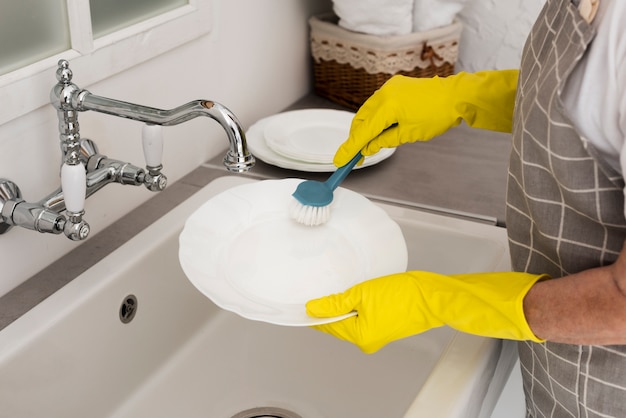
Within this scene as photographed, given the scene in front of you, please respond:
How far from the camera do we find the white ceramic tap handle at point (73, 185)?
85 cm

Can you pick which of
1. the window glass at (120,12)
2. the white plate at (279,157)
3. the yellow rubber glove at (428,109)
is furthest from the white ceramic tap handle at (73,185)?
the white plate at (279,157)

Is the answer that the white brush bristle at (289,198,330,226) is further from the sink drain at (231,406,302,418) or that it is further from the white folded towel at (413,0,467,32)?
the white folded towel at (413,0,467,32)

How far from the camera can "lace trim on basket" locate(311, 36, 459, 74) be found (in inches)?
58.1

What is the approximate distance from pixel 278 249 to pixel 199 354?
24cm

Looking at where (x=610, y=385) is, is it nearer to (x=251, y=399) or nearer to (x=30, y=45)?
(x=251, y=399)

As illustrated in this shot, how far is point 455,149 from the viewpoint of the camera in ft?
4.65

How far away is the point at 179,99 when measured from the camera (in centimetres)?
122

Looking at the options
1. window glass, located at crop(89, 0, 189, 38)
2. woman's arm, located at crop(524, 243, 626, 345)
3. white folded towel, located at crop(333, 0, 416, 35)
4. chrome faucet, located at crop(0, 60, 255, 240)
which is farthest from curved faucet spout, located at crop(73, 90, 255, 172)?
white folded towel, located at crop(333, 0, 416, 35)

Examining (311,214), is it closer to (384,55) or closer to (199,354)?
(199,354)

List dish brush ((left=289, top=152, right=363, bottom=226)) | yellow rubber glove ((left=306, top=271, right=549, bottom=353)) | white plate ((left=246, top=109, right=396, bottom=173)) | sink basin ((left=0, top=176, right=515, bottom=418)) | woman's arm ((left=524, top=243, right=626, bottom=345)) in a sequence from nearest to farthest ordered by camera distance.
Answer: woman's arm ((left=524, top=243, right=626, bottom=345))
yellow rubber glove ((left=306, top=271, right=549, bottom=353))
sink basin ((left=0, top=176, right=515, bottom=418))
dish brush ((left=289, top=152, right=363, bottom=226))
white plate ((left=246, top=109, right=396, bottom=173))

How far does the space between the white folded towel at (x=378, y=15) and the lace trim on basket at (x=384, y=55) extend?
1.5 inches

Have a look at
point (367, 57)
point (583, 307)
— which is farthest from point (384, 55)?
point (583, 307)

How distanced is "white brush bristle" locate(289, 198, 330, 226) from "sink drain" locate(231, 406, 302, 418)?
0.88 ft

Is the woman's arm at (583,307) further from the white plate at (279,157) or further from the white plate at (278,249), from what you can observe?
the white plate at (279,157)
